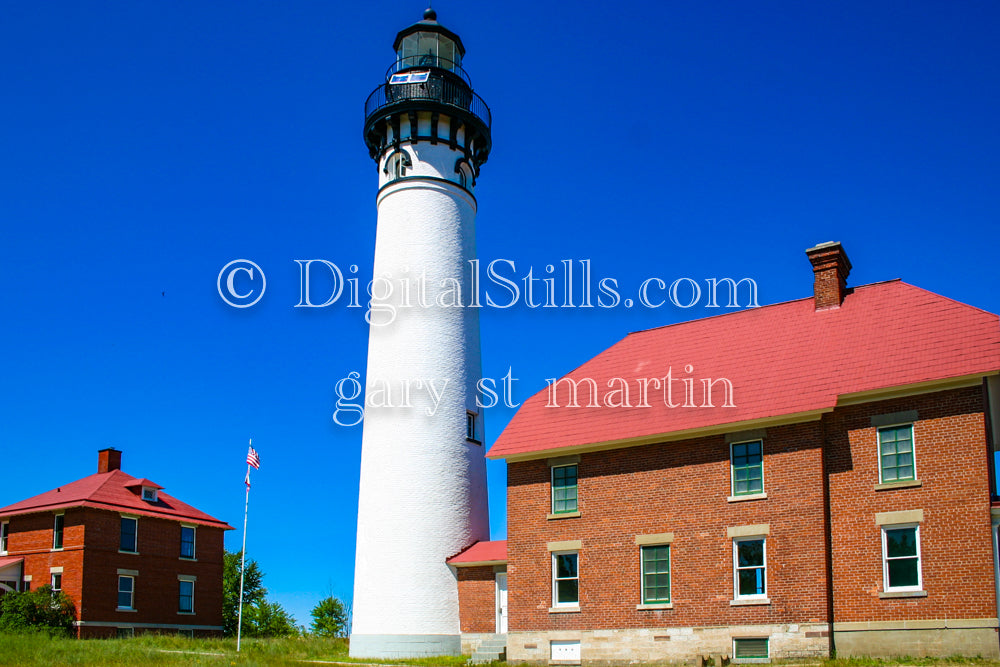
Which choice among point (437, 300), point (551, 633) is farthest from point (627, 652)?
point (437, 300)

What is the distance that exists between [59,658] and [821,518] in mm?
20943

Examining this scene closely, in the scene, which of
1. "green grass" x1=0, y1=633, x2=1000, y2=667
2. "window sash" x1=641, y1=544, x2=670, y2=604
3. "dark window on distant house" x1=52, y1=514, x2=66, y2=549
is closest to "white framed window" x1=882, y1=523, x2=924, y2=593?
"green grass" x1=0, y1=633, x2=1000, y2=667

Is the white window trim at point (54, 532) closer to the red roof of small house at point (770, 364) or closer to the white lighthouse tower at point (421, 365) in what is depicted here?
the white lighthouse tower at point (421, 365)

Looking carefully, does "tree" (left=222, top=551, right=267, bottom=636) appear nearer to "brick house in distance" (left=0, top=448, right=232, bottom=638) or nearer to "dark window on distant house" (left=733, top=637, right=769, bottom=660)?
"brick house in distance" (left=0, top=448, right=232, bottom=638)

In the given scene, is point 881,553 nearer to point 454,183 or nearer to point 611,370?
point 611,370

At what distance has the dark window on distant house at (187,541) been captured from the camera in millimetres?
42938

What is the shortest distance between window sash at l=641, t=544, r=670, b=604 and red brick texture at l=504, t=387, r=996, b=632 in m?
0.24

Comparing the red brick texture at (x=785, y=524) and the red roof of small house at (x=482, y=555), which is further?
the red roof of small house at (x=482, y=555)

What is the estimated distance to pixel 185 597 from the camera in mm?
42500

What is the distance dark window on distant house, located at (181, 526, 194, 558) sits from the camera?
42938mm

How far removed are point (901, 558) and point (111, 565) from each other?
101ft

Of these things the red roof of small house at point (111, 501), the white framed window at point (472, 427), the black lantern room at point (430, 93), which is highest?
the black lantern room at point (430, 93)

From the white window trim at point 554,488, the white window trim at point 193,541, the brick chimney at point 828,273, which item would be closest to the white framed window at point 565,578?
the white window trim at point 554,488

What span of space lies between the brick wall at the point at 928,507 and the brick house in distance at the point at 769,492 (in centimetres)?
4
